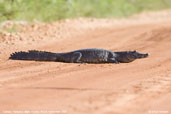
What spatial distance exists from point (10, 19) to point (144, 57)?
6782 mm

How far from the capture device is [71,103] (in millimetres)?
5234

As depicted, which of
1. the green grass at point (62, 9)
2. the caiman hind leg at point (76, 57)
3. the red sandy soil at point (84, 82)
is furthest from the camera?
the green grass at point (62, 9)

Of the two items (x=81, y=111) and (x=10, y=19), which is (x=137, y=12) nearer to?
(x=10, y=19)

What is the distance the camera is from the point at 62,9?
58.3 ft

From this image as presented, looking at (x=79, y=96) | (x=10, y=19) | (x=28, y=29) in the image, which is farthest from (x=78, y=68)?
(x=10, y=19)

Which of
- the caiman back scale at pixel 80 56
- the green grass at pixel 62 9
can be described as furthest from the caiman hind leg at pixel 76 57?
the green grass at pixel 62 9

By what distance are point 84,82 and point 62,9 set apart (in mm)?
11629

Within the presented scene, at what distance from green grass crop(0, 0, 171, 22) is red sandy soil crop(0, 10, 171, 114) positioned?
219 centimetres

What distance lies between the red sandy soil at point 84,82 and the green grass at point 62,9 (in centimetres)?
219

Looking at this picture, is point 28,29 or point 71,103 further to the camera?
point 28,29

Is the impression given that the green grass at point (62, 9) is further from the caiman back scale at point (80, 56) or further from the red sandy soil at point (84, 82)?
the caiman back scale at point (80, 56)

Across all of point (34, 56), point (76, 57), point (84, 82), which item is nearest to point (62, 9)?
point (34, 56)

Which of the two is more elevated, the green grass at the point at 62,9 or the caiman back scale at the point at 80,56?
the green grass at the point at 62,9

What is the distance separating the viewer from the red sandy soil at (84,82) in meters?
5.16
